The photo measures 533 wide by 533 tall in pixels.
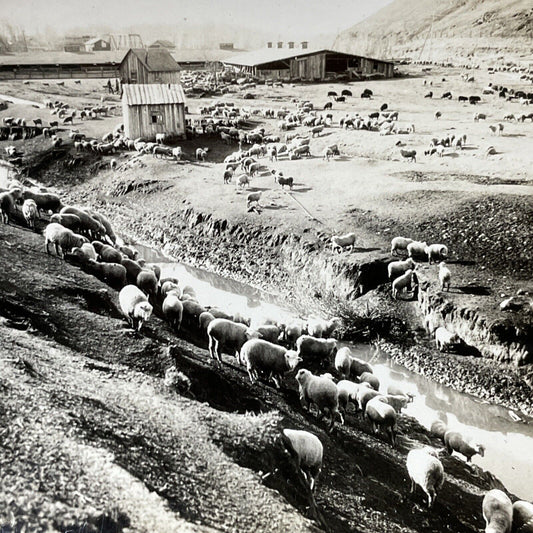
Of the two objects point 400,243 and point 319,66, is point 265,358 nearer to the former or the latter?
point 400,243

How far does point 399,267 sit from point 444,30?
34990 mm

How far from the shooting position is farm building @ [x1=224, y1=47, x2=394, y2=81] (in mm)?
43812

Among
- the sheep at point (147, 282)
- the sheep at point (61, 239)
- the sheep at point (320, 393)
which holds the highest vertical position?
the sheep at point (61, 239)

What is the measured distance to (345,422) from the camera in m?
8.53

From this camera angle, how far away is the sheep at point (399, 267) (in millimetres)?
13320

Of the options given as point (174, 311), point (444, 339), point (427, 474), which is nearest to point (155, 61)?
point (174, 311)

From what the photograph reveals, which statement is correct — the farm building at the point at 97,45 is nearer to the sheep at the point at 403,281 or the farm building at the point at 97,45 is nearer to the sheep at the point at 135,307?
the sheep at the point at 403,281

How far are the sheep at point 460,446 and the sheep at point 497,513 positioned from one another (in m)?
1.77

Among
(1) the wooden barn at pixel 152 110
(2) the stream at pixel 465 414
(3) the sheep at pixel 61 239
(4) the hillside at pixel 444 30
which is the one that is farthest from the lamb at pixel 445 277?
(4) the hillside at pixel 444 30

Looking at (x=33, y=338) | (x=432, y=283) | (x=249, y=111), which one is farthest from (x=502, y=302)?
(x=249, y=111)

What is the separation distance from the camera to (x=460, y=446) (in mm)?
8539

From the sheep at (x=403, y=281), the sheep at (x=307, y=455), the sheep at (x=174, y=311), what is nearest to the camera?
the sheep at (x=307, y=455)

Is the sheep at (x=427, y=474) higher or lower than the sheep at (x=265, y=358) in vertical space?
lower

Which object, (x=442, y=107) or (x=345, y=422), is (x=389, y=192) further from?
(x=442, y=107)
